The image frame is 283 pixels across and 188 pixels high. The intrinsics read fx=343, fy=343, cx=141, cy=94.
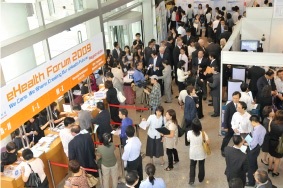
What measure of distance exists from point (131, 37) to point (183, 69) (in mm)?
3737

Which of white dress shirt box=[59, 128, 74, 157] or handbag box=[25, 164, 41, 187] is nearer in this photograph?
handbag box=[25, 164, 41, 187]

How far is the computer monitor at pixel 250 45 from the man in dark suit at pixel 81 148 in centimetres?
568

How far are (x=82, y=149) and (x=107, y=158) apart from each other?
1.53 feet

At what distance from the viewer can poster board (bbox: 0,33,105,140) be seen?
16.7 ft

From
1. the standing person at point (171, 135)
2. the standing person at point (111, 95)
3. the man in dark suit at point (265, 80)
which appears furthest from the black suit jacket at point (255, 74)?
the standing person at point (111, 95)

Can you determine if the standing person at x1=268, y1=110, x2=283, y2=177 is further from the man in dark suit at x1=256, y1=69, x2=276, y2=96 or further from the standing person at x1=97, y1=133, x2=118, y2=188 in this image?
the standing person at x1=97, y1=133, x2=118, y2=188

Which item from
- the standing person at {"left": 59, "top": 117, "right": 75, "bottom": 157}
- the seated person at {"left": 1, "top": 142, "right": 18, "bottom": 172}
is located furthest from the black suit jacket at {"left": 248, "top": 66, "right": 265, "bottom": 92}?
the seated person at {"left": 1, "top": 142, "right": 18, "bottom": 172}

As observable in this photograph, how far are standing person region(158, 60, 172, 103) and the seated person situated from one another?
4.09 meters

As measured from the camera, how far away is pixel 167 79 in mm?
8555

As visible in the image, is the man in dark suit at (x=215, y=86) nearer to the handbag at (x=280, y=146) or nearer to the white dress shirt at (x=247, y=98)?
the white dress shirt at (x=247, y=98)

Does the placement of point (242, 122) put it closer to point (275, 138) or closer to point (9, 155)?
point (275, 138)

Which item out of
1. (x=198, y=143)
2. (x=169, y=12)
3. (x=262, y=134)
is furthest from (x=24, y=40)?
(x=169, y=12)

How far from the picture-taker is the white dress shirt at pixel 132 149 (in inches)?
205

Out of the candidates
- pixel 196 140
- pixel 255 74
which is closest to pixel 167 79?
pixel 255 74
